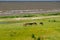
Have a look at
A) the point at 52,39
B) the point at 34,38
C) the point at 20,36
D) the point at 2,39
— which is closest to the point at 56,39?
the point at 52,39

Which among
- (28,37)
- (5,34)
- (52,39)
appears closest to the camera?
(52,39)

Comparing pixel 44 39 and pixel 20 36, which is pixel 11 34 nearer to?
pixel 20 36

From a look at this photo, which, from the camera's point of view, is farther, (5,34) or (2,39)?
(5,34)

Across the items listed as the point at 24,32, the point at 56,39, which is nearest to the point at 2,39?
the point at 24,32

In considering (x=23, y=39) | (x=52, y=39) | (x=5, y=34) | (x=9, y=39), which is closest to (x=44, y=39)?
(x=52, y=39)

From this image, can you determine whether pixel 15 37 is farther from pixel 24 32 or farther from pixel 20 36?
pixel 24 32

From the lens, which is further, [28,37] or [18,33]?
[18,33]

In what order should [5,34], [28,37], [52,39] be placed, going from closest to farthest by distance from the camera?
[52,39] → [28,37] → [5,34]
